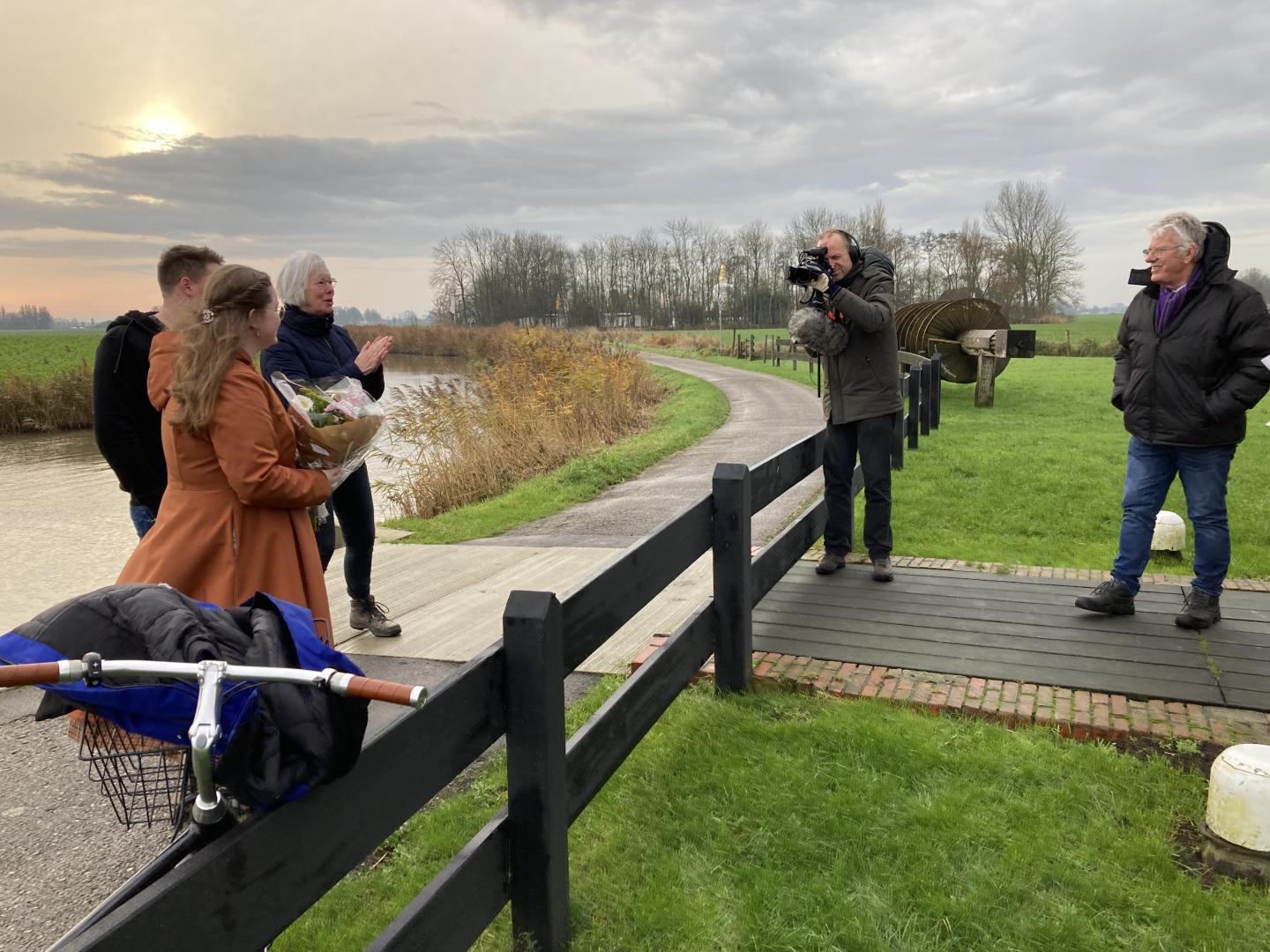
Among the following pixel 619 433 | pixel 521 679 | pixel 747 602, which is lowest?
pixel 619 433

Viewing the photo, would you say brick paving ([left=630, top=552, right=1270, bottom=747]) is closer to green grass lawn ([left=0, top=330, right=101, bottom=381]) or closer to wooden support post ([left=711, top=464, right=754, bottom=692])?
Answer: wooden support post ([left=711, top=464, right=754, bottom=692])

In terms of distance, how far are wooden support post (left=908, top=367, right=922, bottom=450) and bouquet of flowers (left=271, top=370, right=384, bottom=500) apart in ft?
27.2

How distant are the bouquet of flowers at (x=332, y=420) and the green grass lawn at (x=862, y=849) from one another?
1389mm

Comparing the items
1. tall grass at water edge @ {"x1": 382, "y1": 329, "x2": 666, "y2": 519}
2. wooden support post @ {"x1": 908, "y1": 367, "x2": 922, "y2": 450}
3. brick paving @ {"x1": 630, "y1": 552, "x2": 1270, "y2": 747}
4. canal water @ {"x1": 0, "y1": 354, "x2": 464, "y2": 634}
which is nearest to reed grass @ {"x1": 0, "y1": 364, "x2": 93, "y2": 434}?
canal water @ {"x1": 0, "y1": 354, "x2": 464, "y2": 634}

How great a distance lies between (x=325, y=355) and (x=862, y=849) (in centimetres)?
331

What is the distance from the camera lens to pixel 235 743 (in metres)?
1.39

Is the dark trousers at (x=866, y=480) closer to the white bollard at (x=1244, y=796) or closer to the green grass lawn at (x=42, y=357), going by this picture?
the white bollard at (x=1244, y=796)

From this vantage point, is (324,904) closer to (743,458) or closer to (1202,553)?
(1202,553)

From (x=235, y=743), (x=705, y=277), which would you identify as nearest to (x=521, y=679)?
(x=235, y=743)

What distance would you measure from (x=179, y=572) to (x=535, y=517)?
Result: 20.8 feet

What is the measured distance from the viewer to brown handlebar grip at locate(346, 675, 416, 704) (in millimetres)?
1269

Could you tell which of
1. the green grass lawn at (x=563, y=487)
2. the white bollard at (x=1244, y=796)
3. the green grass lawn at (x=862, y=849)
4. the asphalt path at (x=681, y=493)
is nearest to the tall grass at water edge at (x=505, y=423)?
the green grass lawn at (x=563, y=487)

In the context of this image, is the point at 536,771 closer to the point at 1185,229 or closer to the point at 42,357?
the point at 1185,229

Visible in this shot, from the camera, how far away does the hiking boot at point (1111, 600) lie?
15.5ft
